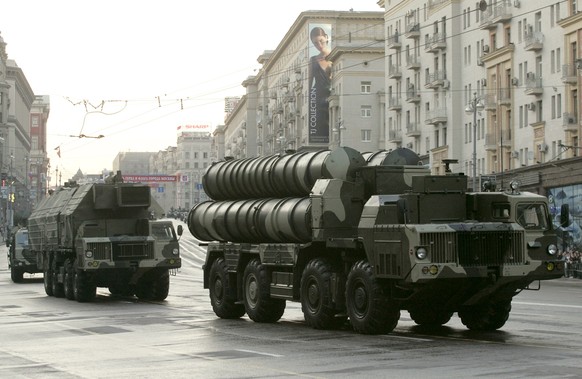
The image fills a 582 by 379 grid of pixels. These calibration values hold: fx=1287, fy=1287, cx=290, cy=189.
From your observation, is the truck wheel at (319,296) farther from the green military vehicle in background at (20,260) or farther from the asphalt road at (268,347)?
the green military vehicle in background at (20,260)

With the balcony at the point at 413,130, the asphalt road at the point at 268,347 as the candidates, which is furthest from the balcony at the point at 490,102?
the asphalt road at the point at 268,347

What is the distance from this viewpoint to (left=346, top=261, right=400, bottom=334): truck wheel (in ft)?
66.9

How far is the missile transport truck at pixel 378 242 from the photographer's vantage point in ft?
64.7

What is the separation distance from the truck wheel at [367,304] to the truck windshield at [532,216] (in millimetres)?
2446

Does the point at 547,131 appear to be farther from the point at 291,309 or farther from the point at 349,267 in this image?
the point at 349,267

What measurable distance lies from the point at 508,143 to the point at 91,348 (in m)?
55.1

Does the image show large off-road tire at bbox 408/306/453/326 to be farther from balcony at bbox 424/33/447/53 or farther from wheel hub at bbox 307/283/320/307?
balcony at bbox 424/33/447/53

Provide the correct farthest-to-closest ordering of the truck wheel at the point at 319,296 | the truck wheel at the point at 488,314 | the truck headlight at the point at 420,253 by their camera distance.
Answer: the truck wheel at the point at 319,296
the truck wheel at the point at 488,314
the truck headlight at the point at 420,253

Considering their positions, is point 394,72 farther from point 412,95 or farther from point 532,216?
point 532,216

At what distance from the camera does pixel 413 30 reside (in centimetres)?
8731

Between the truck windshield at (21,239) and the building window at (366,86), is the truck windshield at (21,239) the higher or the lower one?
the lower one

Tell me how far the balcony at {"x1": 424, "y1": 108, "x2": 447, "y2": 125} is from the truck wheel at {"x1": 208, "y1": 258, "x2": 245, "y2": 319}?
57.0 m

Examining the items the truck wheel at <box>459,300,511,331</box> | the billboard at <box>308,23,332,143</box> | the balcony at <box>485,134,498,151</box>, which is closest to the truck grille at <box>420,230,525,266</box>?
the truck wheel at <box>459,300,511,331</box>

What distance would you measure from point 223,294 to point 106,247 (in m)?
9.32
